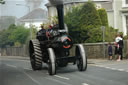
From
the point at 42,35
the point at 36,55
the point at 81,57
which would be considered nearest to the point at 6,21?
the point at 81,57

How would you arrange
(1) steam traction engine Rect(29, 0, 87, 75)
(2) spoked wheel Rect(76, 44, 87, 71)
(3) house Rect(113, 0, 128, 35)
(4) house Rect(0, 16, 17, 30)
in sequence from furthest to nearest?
(3) house Rect(113, 0, 128, 35)
(2) spoked wheel Rect(76, 44, 87, 71)
(1) steam traction engine Rect(29, 0, 87, 75)
(4) house Rect(0, 16, 17, 30)

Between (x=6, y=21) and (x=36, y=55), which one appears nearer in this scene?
(x=6, y=21)

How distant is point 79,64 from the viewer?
39.1ft

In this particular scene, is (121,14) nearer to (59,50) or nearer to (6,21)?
(59,50)

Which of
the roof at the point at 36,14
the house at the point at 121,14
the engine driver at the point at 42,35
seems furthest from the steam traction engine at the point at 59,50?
the house at the point at 121,14

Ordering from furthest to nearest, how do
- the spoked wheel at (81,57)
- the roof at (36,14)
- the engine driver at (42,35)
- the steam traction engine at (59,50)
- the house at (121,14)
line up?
the house at (121,14) → the engine driver at (42,35) → the spoked wheel at (81,57) → the steam traction engine at (59,50) → the roof at (36,14)

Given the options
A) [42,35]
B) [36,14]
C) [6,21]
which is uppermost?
[36,14]

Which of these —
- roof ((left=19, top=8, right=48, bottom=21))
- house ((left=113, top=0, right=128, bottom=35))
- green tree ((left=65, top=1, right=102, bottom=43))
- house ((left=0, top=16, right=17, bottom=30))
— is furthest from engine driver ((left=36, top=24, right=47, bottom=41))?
house ((left=113, top=0, right=128, bottom=35))

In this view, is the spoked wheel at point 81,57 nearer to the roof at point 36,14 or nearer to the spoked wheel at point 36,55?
the spoked wheel at point 36,55

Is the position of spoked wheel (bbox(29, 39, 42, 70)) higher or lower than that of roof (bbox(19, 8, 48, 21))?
lower

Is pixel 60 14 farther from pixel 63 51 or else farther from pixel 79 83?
pixel 79 83

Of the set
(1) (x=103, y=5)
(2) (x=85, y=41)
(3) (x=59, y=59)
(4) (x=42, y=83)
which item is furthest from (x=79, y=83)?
(1) (x=103, y=5)

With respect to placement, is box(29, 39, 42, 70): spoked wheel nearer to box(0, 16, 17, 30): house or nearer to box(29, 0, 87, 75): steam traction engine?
box(29, 0, 87, 75): steam traction engine

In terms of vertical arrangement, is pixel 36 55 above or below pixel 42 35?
below
